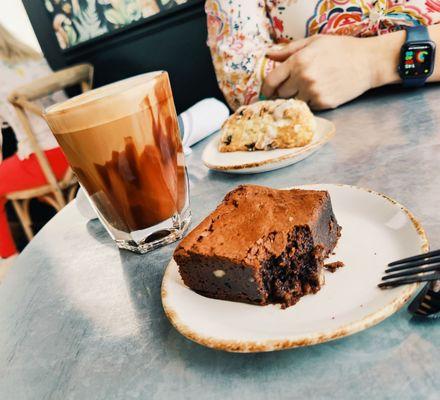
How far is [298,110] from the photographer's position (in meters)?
1.03

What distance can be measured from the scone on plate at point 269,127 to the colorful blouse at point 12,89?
2397mm

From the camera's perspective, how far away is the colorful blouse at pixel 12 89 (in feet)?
10.1

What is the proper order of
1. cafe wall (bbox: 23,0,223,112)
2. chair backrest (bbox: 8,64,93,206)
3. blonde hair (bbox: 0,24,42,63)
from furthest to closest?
1. blonde hair (bbox: 0,24,42,63)
2. chair backrest (bbox: 8,64,93,206)
3. cafe wall (bbox: 23,0,223,112)

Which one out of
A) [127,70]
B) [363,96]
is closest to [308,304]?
[363,96]

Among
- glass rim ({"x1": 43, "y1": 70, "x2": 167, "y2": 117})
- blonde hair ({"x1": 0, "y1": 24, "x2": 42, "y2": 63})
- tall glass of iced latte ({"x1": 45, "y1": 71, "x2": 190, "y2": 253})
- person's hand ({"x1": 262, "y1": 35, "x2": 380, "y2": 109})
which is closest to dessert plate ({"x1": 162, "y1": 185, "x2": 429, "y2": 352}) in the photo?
tall glass of iced latte ({"x1": 45, "y1": 71, "x2": 190, "y2": 253})

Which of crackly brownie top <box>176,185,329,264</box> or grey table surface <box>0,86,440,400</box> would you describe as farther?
crackly brownie top <box>176,185,329,264</box>

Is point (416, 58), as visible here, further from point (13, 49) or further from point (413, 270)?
point (13, 49)

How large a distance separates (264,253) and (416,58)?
103 centimetres

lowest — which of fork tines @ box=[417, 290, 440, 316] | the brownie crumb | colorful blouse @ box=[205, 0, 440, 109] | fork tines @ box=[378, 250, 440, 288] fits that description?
the brownie crumb

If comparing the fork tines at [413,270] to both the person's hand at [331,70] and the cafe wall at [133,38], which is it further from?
the cafe wall at [133,38]

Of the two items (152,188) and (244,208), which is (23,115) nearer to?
(152,188)

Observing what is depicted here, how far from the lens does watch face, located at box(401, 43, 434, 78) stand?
1185 mm

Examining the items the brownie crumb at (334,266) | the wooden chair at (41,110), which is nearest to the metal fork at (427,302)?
the brownie crumb at (334,266)

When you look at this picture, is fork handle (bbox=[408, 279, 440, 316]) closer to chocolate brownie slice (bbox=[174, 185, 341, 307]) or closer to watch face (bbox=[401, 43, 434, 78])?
chocolate brownie slice (bbox=[174, 185, 341, 307])
